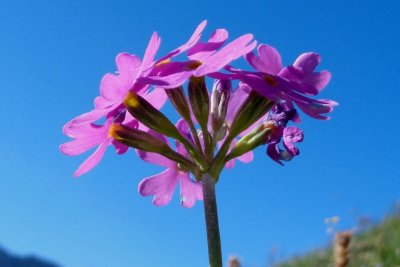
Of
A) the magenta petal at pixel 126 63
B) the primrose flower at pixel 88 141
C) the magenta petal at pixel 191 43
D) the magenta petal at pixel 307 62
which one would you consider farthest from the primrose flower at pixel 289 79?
the primrose flower at pixel 88 141

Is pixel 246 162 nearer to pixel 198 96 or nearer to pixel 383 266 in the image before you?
pixel 198 96

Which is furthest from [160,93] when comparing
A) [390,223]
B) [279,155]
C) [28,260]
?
[28,260]

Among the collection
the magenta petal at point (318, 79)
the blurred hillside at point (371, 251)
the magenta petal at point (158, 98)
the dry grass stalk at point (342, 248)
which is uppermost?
the blurred hillside at point (371, 251)

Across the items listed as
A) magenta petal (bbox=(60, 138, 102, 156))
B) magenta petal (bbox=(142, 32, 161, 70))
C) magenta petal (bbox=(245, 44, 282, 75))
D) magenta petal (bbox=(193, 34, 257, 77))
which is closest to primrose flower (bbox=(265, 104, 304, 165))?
magenta petal (bbox=(245, 44, 282, 75))

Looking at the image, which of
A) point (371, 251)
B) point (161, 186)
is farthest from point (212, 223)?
point (371, 251)

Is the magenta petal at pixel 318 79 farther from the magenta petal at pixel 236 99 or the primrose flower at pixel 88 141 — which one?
the primrose flower at pixel 88 141

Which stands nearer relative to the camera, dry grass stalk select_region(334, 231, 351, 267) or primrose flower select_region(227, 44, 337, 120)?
primrose flower select_region(227, 44, 337, 120)

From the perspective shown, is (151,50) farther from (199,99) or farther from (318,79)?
(318,79)

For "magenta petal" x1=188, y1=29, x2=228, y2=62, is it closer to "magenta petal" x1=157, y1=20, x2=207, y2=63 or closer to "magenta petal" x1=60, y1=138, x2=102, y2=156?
"magenta petal" x1=157, y1=20, x2=207, y2=63
